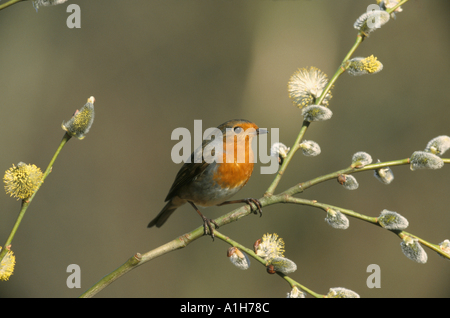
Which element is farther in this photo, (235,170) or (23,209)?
(235,170)

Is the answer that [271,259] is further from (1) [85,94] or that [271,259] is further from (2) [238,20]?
(2) [238,20]

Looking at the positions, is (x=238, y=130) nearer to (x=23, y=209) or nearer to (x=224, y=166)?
(x=224, y=166)

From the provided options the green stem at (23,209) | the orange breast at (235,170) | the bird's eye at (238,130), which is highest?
the bird's eye at (238,130)

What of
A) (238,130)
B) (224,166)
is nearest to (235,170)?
(224,166)

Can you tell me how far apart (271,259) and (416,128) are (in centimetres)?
360

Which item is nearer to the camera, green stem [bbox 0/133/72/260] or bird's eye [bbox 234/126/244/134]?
green stem [bbox 0/133/72/260]

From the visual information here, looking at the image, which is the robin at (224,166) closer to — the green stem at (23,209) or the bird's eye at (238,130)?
the bird's eye at (238,130)

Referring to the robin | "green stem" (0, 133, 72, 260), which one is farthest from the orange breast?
"green stem" (0, 133, 72, 260)

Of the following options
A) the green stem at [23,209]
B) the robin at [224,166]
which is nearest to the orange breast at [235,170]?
the robin at [224,166]

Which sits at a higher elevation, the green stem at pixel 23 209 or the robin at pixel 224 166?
the robin at pixel 224 166

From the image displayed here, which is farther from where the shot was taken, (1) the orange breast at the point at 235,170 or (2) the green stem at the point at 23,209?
(1) the orange breast at the point at 235,170

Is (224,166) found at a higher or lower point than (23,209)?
Result: higher

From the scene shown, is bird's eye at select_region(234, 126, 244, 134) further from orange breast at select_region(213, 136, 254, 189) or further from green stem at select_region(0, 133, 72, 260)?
green stem at select_region(0, 133, 72, 260)

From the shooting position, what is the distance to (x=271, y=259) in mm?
1070
